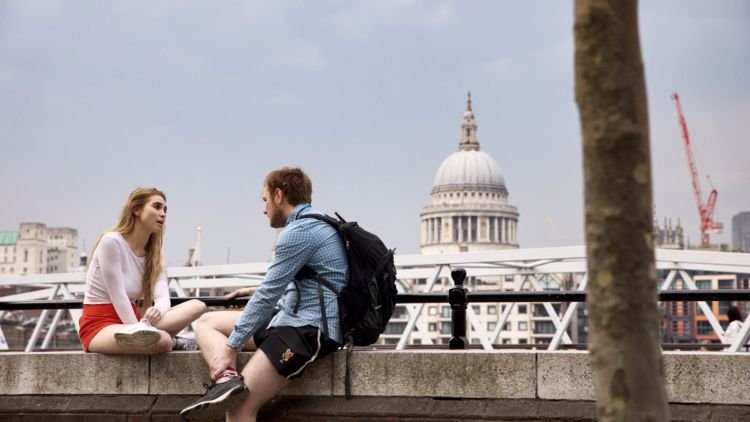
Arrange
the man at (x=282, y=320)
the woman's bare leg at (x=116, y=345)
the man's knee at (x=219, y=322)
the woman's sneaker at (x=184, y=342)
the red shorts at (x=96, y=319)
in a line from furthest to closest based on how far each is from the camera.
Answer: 1. the woman's sneaker at (x=184, y=342)
2. the red shorts at (x=96, y=319)
3. the woman's bare leg at (x=116, y=345)
4. the man's knee at (x=219, y=322)
5. the man at (x=282, y=320)

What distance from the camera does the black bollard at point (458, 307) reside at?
21.8 feet

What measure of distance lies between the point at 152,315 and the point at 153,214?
0.60 metres

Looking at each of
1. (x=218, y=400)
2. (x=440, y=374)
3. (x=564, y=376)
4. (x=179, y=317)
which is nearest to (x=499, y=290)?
(x=440, y=374)

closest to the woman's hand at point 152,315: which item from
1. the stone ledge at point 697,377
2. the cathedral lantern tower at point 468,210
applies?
the stone ledge at point 697,377

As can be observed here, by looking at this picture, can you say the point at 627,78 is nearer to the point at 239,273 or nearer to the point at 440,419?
the point at 440,419

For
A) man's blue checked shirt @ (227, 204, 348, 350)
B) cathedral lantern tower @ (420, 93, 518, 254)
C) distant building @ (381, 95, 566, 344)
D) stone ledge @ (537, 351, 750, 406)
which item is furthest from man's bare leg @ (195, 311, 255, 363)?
cathedral lantern tower @ (420, 93, 518, 254)

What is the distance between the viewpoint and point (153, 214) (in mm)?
7098

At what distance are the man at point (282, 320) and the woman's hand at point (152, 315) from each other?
0.54 m

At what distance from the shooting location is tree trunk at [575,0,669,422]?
310cm

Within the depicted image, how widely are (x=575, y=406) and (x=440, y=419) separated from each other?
2.35ft

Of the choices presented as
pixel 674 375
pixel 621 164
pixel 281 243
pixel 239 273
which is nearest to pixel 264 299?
pixel 281 243

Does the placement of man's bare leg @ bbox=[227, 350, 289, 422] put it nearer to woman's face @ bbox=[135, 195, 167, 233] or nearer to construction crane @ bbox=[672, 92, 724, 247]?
woman's face @ bbox=[135, 195, 167, 233]

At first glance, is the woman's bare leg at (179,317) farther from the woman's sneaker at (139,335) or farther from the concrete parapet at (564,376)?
the concrete parapet at (564,376)

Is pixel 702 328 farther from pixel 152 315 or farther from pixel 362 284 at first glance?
pixel 362 284
